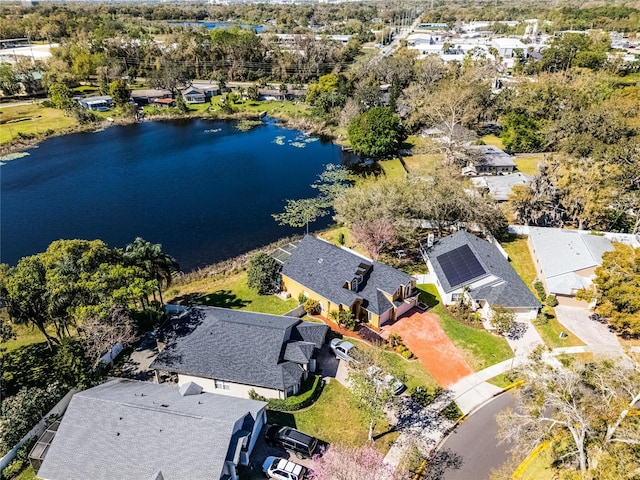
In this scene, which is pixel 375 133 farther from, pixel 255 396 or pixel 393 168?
pixel 255 396

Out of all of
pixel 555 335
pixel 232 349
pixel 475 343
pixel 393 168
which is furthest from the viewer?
pixel 393 168

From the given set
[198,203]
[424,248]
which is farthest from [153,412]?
[198,203]

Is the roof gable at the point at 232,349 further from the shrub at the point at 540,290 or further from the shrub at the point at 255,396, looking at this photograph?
the shrub at the point at 540,290

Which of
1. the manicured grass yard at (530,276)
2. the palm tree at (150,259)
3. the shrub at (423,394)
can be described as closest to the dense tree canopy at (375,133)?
the manicured grass yard at (530,276)

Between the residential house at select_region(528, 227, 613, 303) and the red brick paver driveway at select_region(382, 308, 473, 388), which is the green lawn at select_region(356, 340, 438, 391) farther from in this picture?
the residential house at select_region(528, 227, 613, 303)

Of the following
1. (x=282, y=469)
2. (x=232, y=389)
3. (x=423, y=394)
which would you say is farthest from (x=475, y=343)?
(x=232, y=389)

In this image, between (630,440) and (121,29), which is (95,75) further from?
(630,440)
